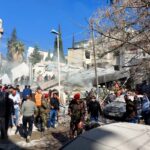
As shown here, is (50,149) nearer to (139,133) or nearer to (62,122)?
(62,122)

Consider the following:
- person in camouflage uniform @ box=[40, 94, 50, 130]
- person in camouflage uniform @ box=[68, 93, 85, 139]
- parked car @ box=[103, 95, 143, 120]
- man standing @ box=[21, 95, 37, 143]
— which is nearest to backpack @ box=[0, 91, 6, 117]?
man standing @ box=[21, 95, 37, 143]

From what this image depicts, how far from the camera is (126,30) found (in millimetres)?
12227

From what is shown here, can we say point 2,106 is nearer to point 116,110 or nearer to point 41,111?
point 41,111

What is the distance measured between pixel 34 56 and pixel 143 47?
107082 millimetres

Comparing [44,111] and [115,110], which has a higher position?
[44,111]

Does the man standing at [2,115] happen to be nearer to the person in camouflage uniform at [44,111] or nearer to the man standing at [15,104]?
the man standing at [15,104]

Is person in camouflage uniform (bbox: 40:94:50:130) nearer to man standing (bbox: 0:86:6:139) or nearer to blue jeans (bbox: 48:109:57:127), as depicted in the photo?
blue jeans (bbox: 48:109:57:127)

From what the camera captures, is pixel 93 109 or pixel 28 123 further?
pixel 93 109

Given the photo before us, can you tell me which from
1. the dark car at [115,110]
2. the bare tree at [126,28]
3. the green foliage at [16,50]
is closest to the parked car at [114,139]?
the bare tree at [126,28]

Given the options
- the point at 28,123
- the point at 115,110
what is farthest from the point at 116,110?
the point at 28,123

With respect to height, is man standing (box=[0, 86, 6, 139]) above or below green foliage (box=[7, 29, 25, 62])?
below

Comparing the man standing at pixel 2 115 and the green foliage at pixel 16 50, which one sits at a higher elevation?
the green foliage at pixel 16 50

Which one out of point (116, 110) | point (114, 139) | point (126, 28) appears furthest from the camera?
point (116, 110)

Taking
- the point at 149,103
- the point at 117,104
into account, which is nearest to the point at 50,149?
the point at 149,103
